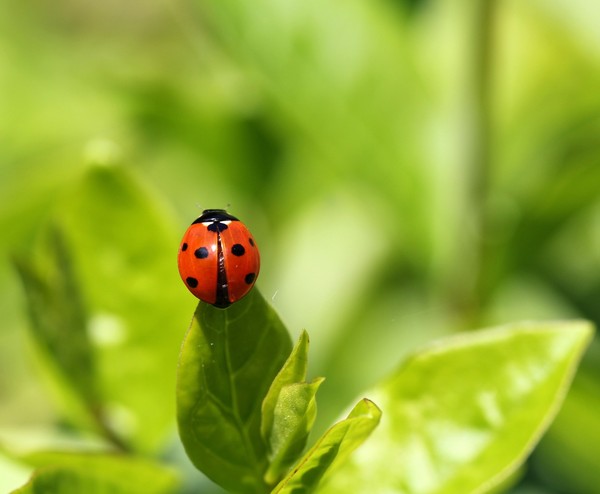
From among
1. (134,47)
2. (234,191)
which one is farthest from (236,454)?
(134,47)

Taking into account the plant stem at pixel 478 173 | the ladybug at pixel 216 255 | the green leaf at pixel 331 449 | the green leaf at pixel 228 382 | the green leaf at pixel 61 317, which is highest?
the plant stem at pixel 478 173

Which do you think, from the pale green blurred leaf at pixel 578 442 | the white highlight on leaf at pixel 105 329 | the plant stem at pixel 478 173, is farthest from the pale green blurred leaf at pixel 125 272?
the pale green blurred leaf at pixel 578 442

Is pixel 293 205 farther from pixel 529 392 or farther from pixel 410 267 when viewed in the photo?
pixel 529 392

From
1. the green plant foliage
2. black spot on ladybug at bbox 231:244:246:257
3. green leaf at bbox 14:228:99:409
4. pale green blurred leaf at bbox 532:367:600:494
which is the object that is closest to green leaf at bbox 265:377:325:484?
the green plant foliage

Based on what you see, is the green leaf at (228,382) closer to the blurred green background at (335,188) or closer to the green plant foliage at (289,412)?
the green plant foliage at (289,412)

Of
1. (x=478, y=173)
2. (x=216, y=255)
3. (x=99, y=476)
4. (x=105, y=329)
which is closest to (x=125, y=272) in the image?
(x=105, y=329)

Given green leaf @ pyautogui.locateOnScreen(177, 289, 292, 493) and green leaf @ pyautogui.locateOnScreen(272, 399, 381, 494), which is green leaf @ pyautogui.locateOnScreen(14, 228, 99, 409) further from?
green leaf @ pyautogui.locateOnScreen(272, 399, 381, 494)

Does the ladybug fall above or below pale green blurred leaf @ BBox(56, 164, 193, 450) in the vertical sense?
below
